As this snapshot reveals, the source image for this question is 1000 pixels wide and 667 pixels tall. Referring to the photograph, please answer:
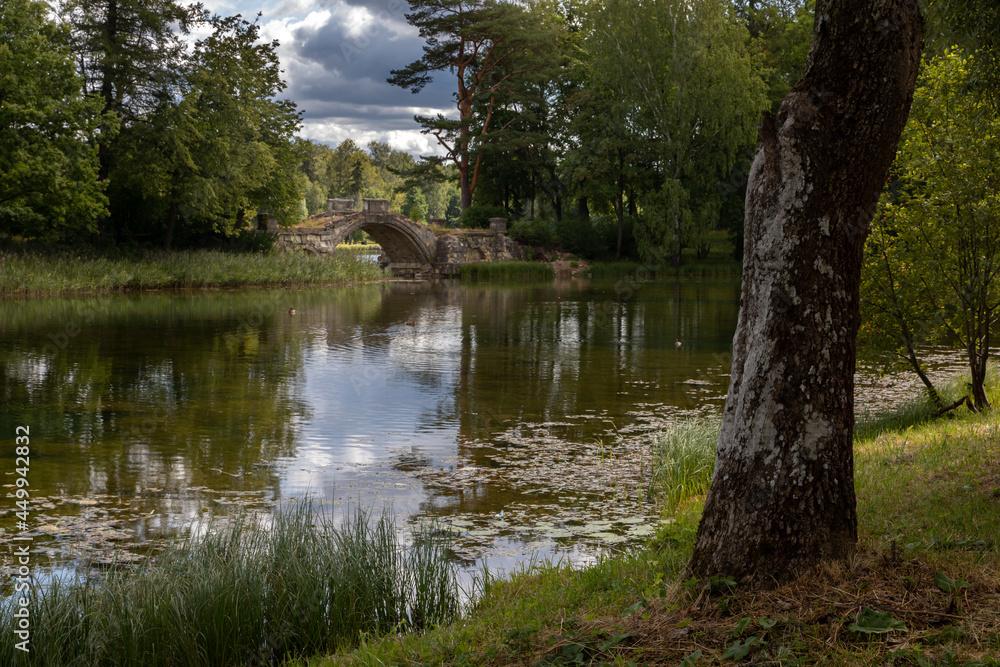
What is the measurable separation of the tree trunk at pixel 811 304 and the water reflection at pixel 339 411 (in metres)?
2.42

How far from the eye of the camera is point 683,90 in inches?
1571

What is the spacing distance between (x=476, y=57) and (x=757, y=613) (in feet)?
159

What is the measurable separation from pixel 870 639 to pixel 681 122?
1571 inches

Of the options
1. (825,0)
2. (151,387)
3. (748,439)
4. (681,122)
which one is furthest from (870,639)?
(681,122)

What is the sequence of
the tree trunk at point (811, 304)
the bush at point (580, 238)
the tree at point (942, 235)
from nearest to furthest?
1. the tree trunk at point (811, 304)
2. the tree at point (942, 235)
3. the bush at point (580, 238)

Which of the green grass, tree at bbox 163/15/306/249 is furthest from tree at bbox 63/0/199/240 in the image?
the green grass

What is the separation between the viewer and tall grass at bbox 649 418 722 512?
24.0 feet

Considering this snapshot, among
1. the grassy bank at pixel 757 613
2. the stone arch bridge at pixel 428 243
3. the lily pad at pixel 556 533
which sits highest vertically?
the stone arch bridge at pixel 428 243

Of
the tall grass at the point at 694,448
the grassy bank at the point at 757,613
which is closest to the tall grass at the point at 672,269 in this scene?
the tall grass at the point at 694,448

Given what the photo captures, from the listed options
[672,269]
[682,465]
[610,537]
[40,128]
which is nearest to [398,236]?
[672,269]

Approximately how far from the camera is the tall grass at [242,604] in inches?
165

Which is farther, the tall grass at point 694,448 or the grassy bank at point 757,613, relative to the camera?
the tall grass at point 694,448

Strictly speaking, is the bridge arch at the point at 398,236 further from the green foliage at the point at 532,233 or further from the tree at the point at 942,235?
the tree at the point at 942,235

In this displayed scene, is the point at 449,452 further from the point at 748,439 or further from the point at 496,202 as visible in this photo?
the point at 496,202
